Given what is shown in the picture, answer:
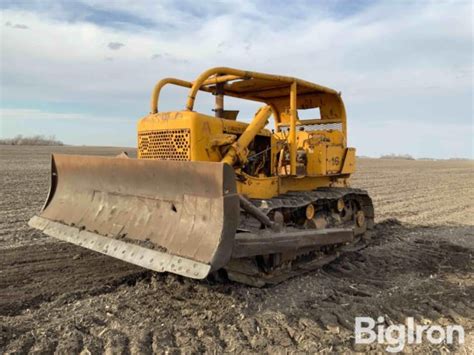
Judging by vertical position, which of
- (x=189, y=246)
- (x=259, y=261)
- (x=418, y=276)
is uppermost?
(x=189, y=246)

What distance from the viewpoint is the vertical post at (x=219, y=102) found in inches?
244

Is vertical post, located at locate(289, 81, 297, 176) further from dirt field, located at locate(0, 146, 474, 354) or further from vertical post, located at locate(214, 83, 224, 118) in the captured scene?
dirt field, located at locate(0, 146, 474, 354)

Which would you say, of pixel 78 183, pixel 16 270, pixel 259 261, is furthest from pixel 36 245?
pixel 259 261

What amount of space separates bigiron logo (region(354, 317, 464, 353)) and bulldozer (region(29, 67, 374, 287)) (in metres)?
1.21

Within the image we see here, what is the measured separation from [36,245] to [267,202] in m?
4.04

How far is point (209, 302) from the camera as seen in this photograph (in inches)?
184

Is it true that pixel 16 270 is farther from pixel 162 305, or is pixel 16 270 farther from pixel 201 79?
pixel 201 79

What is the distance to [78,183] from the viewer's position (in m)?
5.72

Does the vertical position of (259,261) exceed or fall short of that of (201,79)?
it falls short

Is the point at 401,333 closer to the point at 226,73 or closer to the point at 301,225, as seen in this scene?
the point at 301,225

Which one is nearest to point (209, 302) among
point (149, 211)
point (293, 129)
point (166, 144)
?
point (149, 211)

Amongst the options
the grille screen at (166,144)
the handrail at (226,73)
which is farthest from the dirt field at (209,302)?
the handrail at (226,73)

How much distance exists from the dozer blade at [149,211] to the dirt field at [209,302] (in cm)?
59

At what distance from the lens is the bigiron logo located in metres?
3.95
